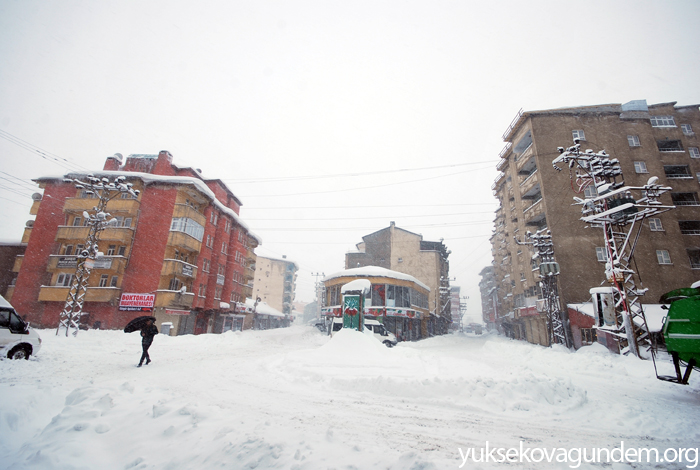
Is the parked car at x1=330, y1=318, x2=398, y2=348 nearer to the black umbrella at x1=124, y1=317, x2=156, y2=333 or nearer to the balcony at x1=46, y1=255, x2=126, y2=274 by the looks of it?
the black umbrella at x1=124, y1=317, x2=156, y2=333

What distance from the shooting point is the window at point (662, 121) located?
1240 inches

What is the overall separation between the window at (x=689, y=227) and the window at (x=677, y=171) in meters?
4.63

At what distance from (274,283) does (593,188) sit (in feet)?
239

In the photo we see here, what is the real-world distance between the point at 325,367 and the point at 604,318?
16199 millimetres

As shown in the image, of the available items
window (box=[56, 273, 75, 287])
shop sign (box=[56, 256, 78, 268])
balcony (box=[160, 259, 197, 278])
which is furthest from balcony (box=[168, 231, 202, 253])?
window (box=[56, 273, 75, 287])

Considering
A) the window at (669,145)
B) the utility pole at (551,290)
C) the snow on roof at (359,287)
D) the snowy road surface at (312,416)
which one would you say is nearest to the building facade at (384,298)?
the snow on roof at (359,287)

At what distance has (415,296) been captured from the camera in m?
38.6

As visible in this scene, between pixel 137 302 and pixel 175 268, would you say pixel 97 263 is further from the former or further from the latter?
pixel 175 268

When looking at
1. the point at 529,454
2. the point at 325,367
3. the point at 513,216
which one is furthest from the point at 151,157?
the point at 513,216

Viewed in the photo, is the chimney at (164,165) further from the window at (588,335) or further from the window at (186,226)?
the window at (588,335)

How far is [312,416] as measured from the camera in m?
5.60

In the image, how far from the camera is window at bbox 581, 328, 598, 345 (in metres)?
23.1

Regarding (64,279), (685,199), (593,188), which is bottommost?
(64,279)

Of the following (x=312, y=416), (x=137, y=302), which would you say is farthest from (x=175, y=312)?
(x=312, y=416)
